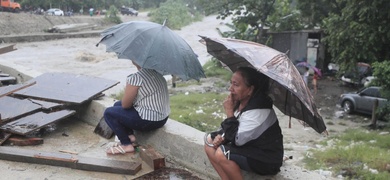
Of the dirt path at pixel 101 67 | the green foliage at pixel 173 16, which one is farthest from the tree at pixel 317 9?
the green foliage at pixel 173 16

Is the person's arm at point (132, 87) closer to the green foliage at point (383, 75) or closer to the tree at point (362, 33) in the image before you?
the green foliage at point (383, 75)

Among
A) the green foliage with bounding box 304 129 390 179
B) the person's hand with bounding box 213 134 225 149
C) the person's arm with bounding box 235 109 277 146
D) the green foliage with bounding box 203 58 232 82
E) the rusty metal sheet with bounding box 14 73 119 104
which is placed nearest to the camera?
the person's arm with bounding box 235 109 277 146

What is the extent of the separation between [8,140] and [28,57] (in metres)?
22.2

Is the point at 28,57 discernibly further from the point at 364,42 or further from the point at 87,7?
the point at 87,7

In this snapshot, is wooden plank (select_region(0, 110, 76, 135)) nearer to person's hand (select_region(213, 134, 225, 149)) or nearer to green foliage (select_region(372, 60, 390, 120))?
person's hand (select_region(213, 134, 225, 149))

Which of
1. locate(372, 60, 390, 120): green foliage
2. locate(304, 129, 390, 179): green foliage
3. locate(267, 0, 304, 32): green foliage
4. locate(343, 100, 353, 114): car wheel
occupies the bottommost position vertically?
locate(343, 100, 353, 114): car wheel

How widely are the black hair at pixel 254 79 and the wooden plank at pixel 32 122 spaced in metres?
2.45

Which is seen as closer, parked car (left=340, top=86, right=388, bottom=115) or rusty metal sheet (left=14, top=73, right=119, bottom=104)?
rusty metal sheet (left=14, top=73, right=119, bottom=104)

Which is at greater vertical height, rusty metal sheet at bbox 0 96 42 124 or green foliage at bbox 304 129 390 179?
rusty metal sheet at bbox 0 96 42 124

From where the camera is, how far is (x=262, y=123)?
2.97 m

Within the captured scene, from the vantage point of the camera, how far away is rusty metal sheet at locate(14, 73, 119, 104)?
5.09 metres

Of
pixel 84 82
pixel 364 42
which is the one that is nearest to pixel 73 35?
pixel 364 42

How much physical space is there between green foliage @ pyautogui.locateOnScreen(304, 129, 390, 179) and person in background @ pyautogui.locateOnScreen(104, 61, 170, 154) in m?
4.17

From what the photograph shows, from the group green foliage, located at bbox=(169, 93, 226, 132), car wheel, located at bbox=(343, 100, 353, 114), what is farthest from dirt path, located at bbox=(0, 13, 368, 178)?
green foliage, located at bbox=(169, 93, 226, 132)
